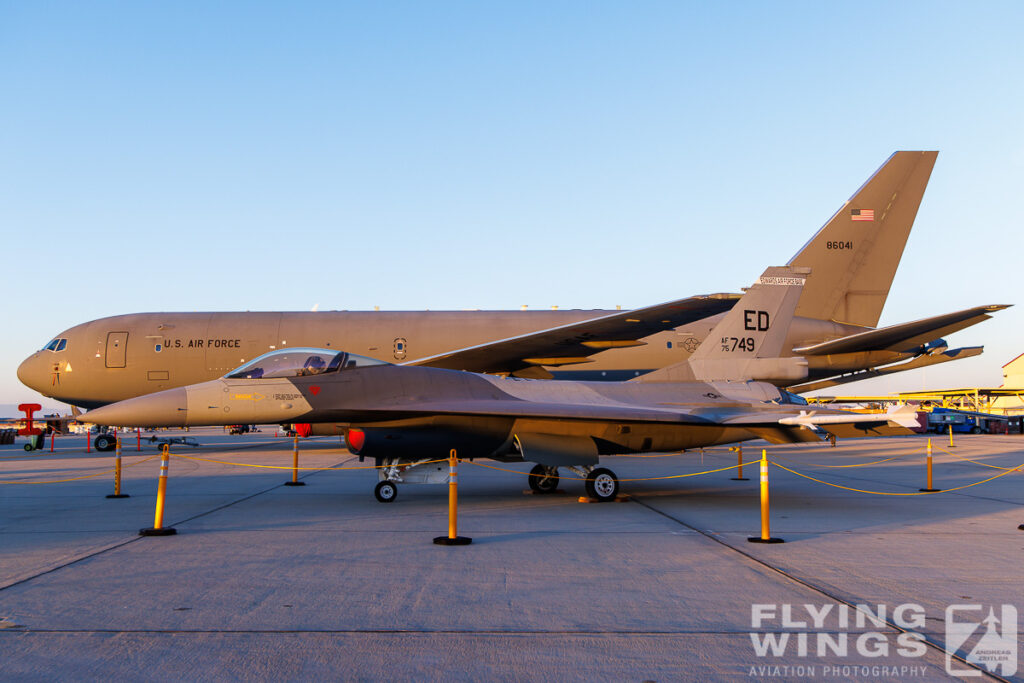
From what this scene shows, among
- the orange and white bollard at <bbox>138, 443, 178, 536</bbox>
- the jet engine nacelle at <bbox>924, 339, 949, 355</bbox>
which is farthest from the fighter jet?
the jet engine nacelle at <bbox>924, 339, 949, 355</bbox>

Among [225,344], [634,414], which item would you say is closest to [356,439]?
[634,414]

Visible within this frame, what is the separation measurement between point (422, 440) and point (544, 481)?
281 cm

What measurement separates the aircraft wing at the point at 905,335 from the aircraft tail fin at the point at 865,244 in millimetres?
1569

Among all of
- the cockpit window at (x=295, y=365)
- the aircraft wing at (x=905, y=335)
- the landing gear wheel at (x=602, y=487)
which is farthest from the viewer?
the aircraft wing at (x=905, y=335)

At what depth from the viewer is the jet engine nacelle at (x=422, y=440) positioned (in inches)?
411

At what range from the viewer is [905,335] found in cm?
1703

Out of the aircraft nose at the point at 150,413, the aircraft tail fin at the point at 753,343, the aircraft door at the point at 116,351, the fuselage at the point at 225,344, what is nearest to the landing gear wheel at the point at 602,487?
the aircraft tail fin at the point at 753,343

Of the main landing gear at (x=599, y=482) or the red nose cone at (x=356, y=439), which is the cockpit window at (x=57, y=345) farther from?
the main landing gear at (x=599, y=482)

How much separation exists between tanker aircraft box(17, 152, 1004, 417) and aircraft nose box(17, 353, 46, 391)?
0.04 meters

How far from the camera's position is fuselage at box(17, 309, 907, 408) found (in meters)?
21.2

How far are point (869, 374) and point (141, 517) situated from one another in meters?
18.1

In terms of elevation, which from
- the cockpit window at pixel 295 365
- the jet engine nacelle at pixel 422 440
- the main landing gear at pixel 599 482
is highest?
the cockpit window at pixel 295 365

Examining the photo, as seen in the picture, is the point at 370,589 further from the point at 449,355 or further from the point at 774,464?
the point at 774,464

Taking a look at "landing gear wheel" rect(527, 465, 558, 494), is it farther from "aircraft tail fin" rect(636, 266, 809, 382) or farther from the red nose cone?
the red nose cone
